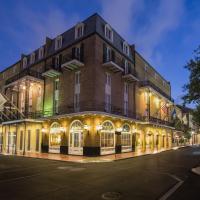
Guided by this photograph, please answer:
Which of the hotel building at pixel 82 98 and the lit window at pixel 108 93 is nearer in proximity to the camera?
the hotel building at pixel 82 98

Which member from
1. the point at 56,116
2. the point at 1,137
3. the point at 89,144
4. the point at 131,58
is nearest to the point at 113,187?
the point at 89,144

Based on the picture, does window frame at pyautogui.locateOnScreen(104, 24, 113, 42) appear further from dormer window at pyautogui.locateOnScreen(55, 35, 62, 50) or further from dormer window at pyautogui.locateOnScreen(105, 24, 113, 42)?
dormer window at pyautogui.locateOnScreen(55, 35, 62, 50)

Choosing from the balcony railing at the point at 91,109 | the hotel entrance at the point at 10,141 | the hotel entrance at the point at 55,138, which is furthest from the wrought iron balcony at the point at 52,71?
the hotel entrance at the point at 10,141

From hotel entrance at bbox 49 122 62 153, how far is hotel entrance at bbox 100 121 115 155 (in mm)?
5476

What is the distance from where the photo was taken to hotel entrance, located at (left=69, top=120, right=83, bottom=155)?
23.1 m

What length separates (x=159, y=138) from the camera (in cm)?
3997

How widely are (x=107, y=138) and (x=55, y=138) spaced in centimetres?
665

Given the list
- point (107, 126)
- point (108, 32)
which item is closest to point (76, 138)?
point (107, 126)

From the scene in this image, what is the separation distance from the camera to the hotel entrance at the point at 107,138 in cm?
2294

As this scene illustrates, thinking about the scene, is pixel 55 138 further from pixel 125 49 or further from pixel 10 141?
pixel 125 49

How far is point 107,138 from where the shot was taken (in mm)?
23891

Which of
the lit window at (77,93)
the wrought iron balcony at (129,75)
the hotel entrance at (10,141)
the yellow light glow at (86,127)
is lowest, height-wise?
the hotel entrance at (10,141)

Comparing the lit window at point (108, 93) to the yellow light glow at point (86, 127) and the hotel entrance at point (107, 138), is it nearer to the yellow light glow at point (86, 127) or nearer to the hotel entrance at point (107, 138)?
the hotel entrance at point (107, 138)

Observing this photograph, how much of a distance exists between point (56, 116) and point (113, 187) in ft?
57.1
